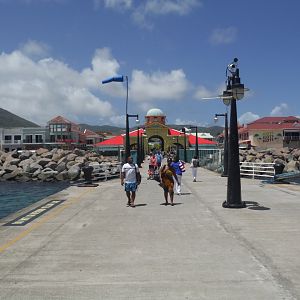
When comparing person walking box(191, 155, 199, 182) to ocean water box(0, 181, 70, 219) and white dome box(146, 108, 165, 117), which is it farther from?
white dome box(146, 108, 165, 117)

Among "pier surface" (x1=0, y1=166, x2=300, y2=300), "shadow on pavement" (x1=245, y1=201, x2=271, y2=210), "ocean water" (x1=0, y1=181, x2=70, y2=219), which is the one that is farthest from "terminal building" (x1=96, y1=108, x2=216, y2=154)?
"pier surface" (x1=0, y1=166, x2=300, y2=300)

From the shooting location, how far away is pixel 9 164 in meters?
48.8

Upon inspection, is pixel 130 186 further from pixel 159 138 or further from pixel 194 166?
pixel 159 138

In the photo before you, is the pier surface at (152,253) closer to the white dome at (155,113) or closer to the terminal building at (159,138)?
A: the terminal building at (159,138)

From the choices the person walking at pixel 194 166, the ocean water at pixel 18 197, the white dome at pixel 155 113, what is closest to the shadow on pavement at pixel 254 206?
the ocean water at pixel 18 197

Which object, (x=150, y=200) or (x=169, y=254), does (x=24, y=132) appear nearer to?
(x=150, y=200)

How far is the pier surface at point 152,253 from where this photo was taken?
541 centimetres

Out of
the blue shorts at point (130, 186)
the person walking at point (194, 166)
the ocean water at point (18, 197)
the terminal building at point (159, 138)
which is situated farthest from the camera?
the terminal building at point (159, 138)

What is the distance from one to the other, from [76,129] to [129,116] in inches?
3437

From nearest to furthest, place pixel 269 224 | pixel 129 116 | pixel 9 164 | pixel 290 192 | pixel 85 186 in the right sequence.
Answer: pixel 269 224 < pixel 290 192 < pixel 85 186 < pixel 129 116 < pixel 9 164

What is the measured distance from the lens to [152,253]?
724 cm

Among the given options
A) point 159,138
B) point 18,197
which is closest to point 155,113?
point 159,138

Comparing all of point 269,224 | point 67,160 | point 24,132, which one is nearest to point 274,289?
point 269,224

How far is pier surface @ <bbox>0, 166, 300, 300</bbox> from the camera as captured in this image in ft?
17.8
